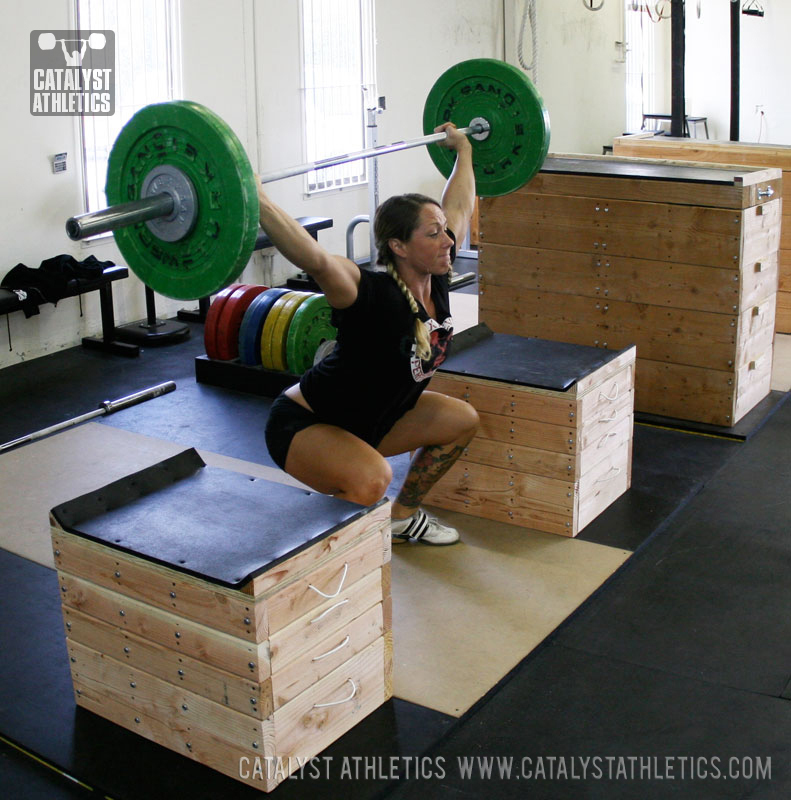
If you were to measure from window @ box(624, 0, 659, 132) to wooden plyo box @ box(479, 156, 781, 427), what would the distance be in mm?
6494

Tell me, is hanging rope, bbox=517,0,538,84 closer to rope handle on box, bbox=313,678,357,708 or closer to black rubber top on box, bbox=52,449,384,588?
black rubber top on box, bbox=52,449,384,588

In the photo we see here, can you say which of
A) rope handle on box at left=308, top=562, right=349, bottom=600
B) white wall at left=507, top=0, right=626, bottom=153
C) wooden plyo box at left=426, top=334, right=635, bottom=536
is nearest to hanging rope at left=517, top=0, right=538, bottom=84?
white wall at left=507, top=0, right=626, bottom=153

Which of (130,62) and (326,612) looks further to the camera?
(130,62)

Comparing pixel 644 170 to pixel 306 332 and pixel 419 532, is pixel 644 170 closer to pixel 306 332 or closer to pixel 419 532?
pixel 306 332

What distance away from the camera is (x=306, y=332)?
13.7 ft

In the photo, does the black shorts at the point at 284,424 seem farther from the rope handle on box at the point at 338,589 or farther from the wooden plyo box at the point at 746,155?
the wooden plyo box at the point at 746,155

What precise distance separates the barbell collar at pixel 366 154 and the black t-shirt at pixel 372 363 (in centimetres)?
28

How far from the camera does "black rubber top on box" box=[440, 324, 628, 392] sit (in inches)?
117

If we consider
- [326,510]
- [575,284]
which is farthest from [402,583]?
[575,284]

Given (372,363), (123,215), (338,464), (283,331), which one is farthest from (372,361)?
(283,331)

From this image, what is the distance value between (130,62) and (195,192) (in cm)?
332

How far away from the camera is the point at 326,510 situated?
2.15m

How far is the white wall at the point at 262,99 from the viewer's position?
4715 millimetres

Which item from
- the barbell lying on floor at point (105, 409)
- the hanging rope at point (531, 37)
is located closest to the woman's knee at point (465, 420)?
the barbell lying on floor at point (105, 409)
